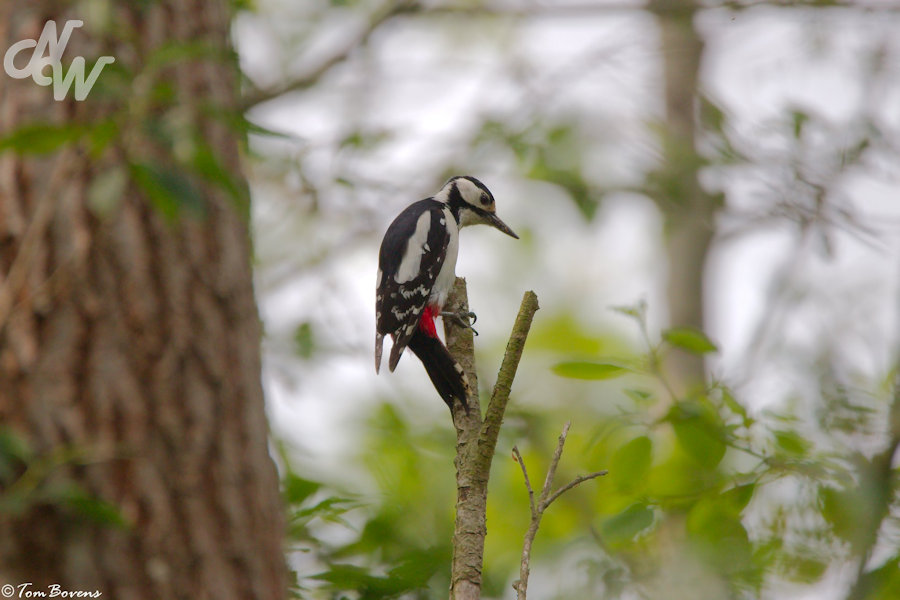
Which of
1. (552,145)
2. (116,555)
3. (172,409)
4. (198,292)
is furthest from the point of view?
(552,145)

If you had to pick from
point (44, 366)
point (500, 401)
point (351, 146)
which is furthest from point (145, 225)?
point (351, 146)

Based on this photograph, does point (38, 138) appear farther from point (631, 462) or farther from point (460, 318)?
point (631, 462)

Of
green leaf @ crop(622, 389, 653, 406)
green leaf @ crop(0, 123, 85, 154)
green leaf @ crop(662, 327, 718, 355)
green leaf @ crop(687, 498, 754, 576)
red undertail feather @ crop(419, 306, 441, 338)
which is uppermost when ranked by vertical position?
green leaf @ crop(0, 123, 85, 154)

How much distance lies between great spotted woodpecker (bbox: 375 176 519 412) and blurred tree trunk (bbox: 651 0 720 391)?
1.41 metres

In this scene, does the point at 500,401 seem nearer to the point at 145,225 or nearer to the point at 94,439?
the point at 94,439

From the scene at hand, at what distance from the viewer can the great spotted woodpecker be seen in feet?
13.3

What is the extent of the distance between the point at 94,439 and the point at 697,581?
1.79m

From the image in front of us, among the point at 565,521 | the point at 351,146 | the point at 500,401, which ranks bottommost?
the point at 565,521

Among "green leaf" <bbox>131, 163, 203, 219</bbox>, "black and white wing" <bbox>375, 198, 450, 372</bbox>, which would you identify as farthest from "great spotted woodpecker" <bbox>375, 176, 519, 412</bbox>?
"green leaf" <bbox>131, 163, 203, 219</bbox>

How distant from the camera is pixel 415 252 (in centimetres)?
463

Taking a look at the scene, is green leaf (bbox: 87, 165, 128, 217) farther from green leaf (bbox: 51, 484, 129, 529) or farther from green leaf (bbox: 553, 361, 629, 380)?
green leaf (bbox: 553, 361, 629, 380)

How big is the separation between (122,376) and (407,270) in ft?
6.40

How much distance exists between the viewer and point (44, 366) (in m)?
2.73

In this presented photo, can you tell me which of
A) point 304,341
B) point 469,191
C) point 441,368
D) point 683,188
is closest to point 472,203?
point 469,191
